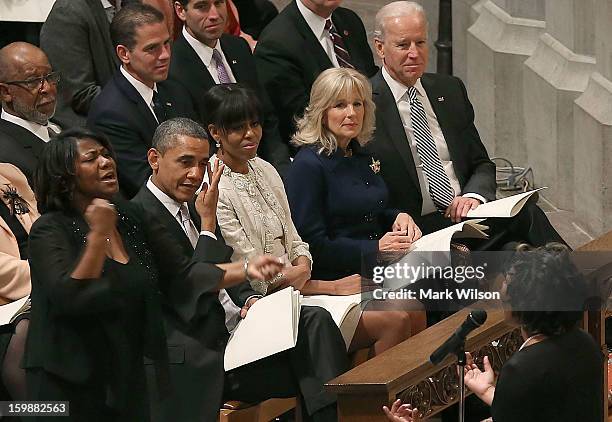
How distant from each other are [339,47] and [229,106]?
4.14 ft

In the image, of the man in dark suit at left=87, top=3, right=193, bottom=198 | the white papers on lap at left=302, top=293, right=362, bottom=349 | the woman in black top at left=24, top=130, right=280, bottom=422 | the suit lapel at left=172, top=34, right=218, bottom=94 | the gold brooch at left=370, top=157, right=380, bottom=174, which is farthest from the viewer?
the suit lapel at left=172, top=34, right=218, bottom=94

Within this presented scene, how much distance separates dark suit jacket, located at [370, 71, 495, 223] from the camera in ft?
22.3

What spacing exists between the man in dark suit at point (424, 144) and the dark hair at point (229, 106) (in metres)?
0.78

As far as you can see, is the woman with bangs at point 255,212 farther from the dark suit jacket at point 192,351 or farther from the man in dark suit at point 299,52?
the man in dark suit at point 299,52

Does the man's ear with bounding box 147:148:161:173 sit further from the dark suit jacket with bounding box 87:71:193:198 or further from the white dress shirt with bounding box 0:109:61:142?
the white dress shirt with bounding box 0:109:61:142

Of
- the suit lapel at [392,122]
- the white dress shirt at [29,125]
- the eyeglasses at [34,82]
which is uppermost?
the eyeglasses at [34,82]

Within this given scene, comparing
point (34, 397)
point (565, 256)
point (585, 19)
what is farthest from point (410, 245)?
point (585, 19)

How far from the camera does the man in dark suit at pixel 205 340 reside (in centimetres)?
568

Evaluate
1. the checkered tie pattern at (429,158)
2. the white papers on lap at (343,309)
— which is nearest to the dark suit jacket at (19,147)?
the white papers on lap at (343,309)

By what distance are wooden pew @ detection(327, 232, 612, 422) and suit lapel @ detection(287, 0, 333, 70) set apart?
150 centimetres

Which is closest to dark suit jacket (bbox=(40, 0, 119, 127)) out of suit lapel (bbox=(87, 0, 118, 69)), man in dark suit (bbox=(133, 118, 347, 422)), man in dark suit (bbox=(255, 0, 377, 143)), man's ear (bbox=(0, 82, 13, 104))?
suit lapel (bbox=(87, 0, 118, 69))

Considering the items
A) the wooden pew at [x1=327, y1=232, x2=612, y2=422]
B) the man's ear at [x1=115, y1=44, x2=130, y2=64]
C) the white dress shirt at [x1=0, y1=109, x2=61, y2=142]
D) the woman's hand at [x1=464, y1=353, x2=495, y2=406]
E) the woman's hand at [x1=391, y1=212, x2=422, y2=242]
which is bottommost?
the wooden pew at [x1=327, y1=232, x2=612, y2=422]

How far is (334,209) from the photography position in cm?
644

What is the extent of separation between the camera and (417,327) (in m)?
6.26
